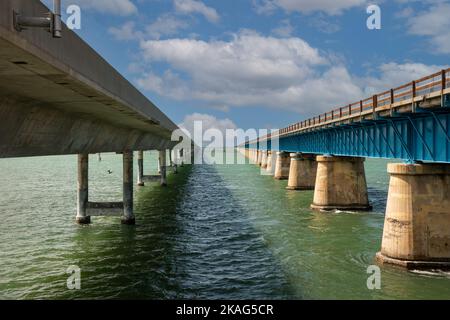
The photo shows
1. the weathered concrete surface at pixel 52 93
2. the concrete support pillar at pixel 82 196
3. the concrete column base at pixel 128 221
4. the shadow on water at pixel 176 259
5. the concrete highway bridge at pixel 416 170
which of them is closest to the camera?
the weathered concrete surface at pixel 52 93

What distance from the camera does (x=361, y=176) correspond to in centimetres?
3881

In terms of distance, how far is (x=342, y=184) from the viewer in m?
38.8

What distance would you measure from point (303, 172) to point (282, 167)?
18.7 m

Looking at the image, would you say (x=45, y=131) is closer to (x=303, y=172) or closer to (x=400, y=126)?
(x=400, y=126)

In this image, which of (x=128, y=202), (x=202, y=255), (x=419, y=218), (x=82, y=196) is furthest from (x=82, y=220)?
(x=419, y=218)

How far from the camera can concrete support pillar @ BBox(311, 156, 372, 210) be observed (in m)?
38.5

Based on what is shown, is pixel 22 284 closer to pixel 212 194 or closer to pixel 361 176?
pixel 361 176

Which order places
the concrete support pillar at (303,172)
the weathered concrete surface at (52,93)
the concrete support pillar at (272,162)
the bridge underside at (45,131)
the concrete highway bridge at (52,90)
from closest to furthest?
the concrete highway bridge at (52,90) < the weathered concrete surface at (52,93) < the bridge underside at (45,131) < the concrete support pillar at (303,172) < the concrete support pillar at (272,162)

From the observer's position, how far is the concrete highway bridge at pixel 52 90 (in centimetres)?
791

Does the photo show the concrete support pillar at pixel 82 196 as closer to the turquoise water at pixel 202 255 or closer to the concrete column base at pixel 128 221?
the turquoise water at pixel 202 255

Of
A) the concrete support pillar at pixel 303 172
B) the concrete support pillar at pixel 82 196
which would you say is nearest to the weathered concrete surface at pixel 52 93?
the concrete support pillar at pixel 82 196

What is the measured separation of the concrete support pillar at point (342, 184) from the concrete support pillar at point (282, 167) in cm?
3525

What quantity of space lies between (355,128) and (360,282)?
16564mm

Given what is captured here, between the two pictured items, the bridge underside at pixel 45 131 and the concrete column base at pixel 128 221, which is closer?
the bridge underside at pixel 45 131
